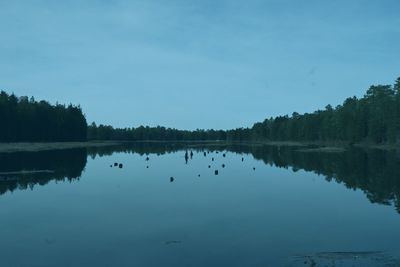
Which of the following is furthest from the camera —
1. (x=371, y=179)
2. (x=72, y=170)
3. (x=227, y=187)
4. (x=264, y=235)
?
(x=72, y=170)

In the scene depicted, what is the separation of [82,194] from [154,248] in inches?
926

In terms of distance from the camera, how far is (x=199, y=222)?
31.7 m

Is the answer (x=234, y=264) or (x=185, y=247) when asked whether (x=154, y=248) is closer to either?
(x=185, y=247)

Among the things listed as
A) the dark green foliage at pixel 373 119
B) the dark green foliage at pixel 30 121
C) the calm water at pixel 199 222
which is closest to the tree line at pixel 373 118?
the dark green foliage at pixel 373 119

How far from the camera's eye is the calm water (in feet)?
75.2

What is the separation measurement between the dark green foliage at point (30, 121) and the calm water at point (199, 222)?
10111 cm

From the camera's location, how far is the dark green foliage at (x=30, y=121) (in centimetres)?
15062

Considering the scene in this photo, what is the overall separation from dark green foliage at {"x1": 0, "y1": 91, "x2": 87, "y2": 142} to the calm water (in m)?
101

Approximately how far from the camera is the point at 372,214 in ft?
114

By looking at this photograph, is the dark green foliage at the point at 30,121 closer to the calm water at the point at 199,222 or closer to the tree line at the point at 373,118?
the calm water at the point at 199,222

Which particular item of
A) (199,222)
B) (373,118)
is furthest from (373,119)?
(199,222)

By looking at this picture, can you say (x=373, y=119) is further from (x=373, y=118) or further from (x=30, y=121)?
(x=30, y=121)

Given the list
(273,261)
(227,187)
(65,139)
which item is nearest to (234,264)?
Answer: (273,261)

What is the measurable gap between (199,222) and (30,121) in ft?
489
